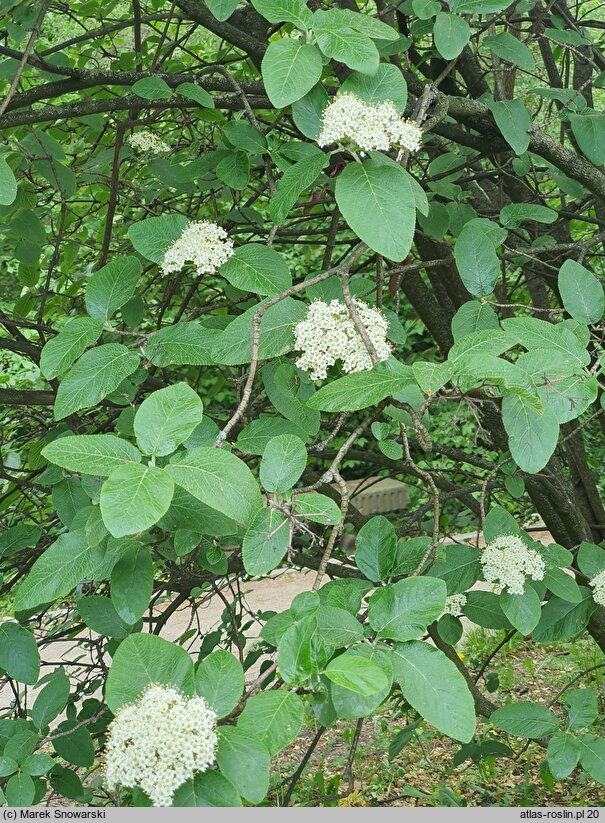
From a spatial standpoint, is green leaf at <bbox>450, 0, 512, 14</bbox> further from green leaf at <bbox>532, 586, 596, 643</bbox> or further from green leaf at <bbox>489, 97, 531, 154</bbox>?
green leaf at <bbox>532, 586, 596, 643</bbox>

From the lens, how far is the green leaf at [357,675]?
99 centimetres

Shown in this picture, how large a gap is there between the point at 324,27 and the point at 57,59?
1466 millimetres

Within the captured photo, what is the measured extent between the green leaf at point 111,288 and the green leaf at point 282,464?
1.87 ft

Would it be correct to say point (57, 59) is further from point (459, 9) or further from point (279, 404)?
point (279, 404)

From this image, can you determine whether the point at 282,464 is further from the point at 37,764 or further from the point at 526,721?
the point at 526,721

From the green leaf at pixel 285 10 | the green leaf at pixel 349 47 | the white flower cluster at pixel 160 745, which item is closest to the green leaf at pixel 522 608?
the white flower cluster at pixel 160 745

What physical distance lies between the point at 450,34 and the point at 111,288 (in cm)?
88

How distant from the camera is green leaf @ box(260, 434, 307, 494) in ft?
3.90

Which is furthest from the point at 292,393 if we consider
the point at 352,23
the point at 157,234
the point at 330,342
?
the point at 352,23

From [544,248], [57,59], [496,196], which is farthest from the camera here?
[496,196]

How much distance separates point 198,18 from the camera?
2180 mm

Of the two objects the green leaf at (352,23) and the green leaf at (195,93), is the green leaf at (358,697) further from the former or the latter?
the green leaf at (195,93)

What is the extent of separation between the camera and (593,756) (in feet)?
5.87

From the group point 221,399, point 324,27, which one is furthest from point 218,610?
point 324,27
